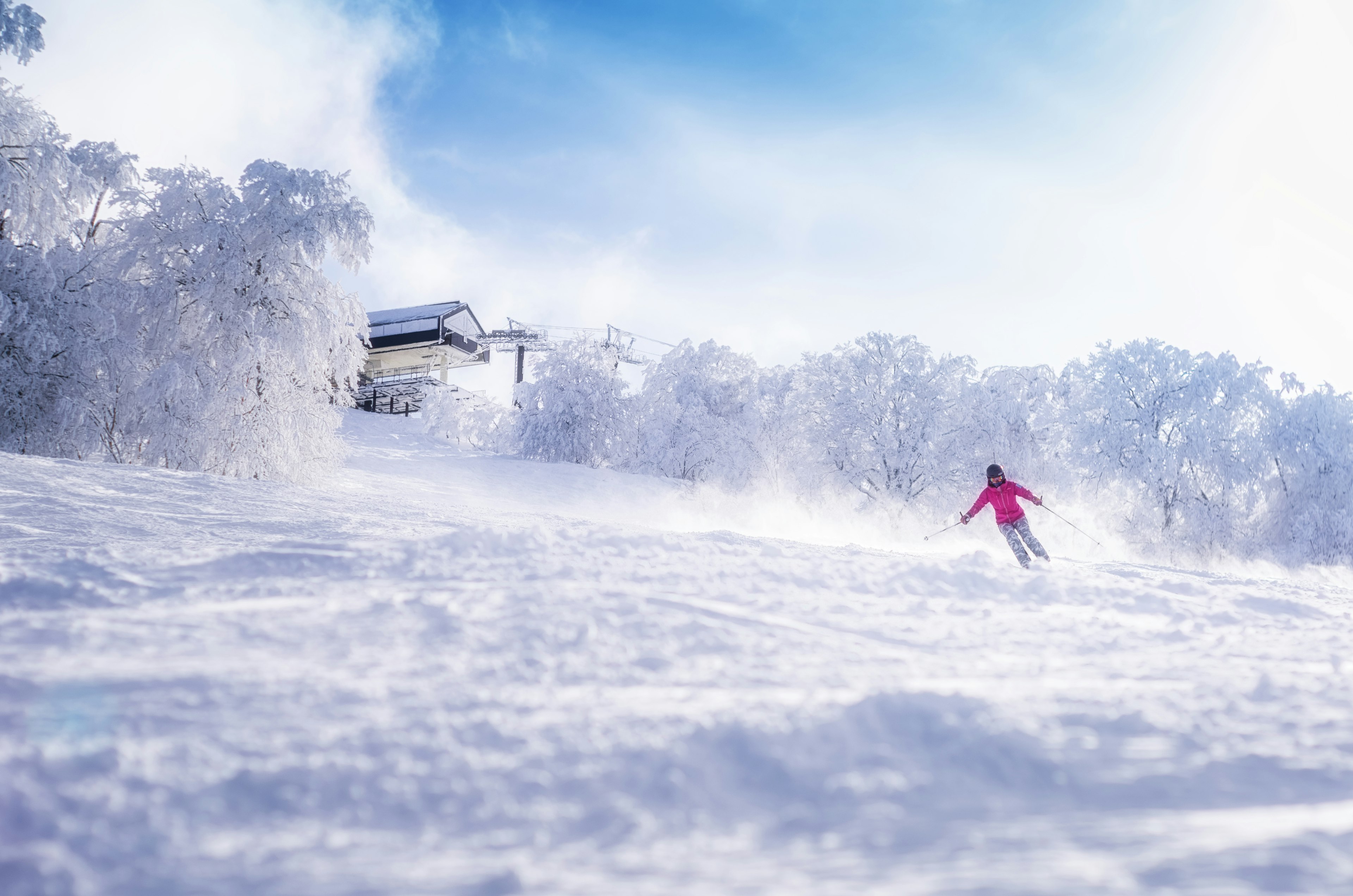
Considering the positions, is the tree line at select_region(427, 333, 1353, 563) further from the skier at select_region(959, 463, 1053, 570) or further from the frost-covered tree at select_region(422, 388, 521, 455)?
the skier at select_region(959, 463, 1053, 570)

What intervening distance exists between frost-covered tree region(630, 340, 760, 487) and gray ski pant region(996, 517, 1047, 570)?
1823 cm

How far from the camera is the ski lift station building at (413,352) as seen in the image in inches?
1331

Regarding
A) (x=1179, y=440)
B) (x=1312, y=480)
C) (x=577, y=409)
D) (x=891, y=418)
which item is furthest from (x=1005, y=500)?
(x=1312, y=480)

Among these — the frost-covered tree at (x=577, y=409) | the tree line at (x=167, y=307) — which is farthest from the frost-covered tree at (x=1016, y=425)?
the tree line at (x=167, y=307)

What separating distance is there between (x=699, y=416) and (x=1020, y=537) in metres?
21.1

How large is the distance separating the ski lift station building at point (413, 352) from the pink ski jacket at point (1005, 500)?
2784cm

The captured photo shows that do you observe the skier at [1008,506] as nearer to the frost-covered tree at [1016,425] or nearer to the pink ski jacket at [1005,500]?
the pink ski jacket at [1005,500]

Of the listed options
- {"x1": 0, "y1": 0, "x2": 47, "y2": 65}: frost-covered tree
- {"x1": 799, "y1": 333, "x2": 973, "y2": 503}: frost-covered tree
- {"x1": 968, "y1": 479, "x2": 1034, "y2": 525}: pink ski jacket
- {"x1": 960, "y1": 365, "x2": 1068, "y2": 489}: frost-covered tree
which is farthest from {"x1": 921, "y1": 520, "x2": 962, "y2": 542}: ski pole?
{"x1": 0, "y1": 0, "x2": 47, "y2": 65}: frost-covered tree

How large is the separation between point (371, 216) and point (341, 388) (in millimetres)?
3844

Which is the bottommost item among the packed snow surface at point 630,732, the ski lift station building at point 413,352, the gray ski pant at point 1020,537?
the packed snow surface at point 630,732

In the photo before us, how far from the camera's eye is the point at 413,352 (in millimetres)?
35031

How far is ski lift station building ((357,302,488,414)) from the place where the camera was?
111 ft

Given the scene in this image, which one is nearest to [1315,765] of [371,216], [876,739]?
[876,739]

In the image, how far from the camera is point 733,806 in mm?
2021
